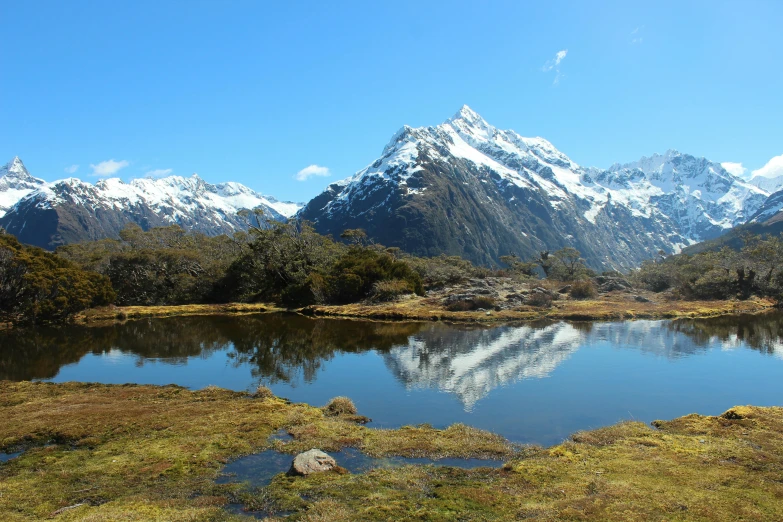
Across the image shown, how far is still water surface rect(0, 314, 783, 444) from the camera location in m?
23.4

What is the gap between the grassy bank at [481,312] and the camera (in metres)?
57.0

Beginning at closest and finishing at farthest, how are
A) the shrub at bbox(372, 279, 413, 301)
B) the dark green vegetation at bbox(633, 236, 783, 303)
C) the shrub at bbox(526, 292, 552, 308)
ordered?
the shrub at bbox(526, 292, 552, 308) < the shrub at bbox(372, 279, 413, 301) < the dark green vegetation at bbox(633, 236, 783, 303)

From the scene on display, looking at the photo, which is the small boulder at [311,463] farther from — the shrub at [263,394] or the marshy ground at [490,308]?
the marshy ground at [490,308]

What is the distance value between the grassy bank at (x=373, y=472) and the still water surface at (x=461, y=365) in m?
2.71

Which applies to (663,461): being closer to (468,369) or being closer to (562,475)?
(562,475)

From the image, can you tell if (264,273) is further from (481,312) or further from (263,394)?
(263,394)

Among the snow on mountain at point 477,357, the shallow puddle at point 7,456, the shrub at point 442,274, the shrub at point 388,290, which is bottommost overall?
the shallow puddle at point 7,456

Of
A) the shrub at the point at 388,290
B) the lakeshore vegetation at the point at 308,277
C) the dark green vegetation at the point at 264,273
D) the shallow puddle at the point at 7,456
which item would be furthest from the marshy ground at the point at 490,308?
the shallow puddle at the point at 7,456

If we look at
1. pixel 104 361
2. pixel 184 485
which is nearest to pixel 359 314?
pixel 104 361

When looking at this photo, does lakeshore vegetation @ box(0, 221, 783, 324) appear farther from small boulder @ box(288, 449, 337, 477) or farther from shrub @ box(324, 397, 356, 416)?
small boulder @ box(288, 449, 337, 477)

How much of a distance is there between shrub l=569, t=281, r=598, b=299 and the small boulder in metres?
66.2

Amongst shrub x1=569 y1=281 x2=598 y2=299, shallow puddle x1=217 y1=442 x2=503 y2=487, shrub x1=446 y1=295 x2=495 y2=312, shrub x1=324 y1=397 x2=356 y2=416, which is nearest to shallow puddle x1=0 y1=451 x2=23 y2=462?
shallow puddle x1=217 y1=442 x2=503 y2=487

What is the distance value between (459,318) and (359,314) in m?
12.6

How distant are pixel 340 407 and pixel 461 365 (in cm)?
1240
